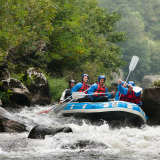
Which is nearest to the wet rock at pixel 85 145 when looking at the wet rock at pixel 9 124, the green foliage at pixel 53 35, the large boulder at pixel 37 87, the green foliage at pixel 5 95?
the wet rock at pixel 9 124

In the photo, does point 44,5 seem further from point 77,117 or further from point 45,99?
point 77,117

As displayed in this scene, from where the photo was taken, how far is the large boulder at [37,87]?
9625mm

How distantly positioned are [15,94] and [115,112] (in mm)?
3711

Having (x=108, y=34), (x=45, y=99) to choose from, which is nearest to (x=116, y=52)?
(x=108, y=34)

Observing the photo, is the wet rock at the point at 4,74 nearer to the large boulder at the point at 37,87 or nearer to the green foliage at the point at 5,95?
the green foliage at the point at 5,95

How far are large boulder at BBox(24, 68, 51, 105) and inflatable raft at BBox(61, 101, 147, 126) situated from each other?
3521 millimetres

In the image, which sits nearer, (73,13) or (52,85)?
(52,85)

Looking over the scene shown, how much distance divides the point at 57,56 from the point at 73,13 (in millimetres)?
2928

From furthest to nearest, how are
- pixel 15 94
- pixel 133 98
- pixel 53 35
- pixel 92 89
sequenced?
1. pixel 53 35
2. pixel 15 94
3. pixel 92 89
4. pixel 133 98

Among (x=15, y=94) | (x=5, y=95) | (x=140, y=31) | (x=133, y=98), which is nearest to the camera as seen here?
(x=133, y=98)

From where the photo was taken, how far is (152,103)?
6.87 metres

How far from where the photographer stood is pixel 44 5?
9.62m

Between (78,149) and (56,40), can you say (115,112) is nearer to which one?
(78,149)

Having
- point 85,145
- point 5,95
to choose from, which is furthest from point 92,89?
Result: point 85,145
